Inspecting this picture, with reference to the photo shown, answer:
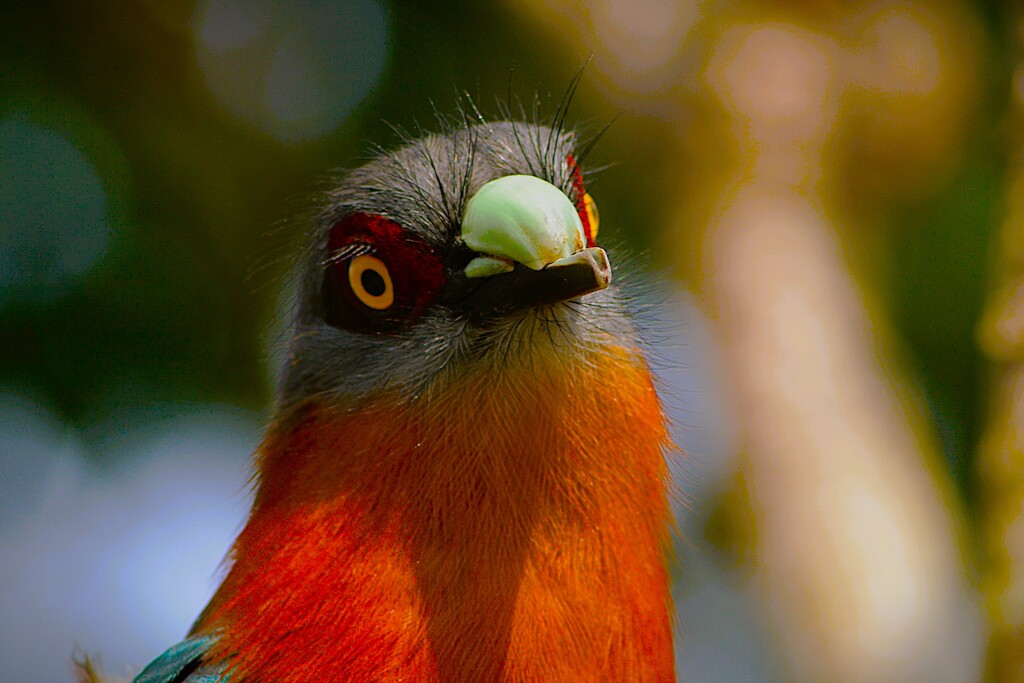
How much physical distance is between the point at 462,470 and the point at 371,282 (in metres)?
0.66

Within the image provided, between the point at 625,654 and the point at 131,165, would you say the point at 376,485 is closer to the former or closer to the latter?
the point at 625,654

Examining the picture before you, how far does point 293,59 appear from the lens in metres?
7.83

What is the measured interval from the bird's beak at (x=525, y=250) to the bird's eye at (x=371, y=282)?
291mm

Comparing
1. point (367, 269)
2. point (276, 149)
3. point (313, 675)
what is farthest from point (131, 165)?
point (313, 675)

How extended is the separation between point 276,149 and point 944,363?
23.3 ft

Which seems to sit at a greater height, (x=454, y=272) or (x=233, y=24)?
(x=233, y=24)

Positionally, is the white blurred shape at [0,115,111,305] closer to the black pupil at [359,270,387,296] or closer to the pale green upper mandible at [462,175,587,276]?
the black pupil at [359,270,387,296]

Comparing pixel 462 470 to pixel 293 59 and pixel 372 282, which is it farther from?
pixel 293 59

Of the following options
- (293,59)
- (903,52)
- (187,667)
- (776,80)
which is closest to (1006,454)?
(187,667)

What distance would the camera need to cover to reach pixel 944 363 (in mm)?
8812

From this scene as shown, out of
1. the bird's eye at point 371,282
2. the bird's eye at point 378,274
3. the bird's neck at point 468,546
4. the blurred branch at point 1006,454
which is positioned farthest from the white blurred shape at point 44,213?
the blurred branch at point 1006,454

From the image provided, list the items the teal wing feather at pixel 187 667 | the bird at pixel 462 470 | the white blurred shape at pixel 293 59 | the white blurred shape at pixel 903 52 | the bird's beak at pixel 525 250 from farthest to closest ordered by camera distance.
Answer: the white blurred shape at pixel 293 59, the white blurred shape at pixel 903 52, the teal wing feather at pixel 187 667, the bird at pixel 462 470, the bird's beak at pixel 525 250

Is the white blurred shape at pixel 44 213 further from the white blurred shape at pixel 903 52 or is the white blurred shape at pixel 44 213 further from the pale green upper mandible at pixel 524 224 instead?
the white blurred shape at pixel 903 52

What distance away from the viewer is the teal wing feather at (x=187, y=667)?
242 centimetres
